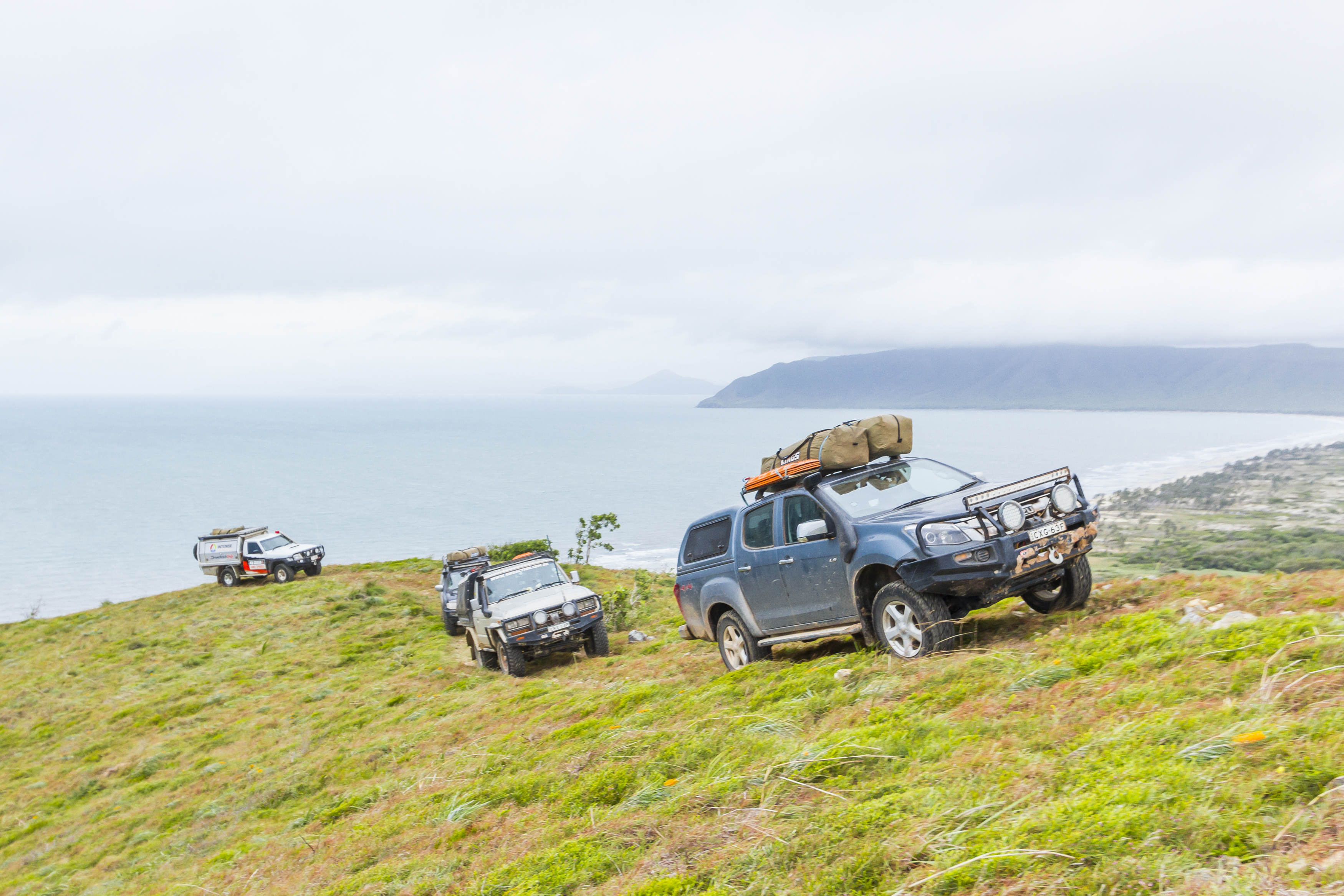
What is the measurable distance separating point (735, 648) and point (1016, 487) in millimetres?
3986

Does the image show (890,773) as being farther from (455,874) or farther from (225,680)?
(225,680)

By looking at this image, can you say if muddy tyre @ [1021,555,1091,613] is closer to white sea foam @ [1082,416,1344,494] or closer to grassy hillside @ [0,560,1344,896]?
grassy hillside @ [0,560,1344,896]

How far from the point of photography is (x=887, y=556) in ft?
23.6

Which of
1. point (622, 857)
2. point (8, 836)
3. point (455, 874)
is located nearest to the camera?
point (622, 857)

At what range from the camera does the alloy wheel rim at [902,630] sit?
7098 mm

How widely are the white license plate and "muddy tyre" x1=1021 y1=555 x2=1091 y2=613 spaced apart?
0.87 m

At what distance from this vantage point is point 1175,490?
3711 inches

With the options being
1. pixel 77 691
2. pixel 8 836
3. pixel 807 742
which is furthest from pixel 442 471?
pixel 807 742

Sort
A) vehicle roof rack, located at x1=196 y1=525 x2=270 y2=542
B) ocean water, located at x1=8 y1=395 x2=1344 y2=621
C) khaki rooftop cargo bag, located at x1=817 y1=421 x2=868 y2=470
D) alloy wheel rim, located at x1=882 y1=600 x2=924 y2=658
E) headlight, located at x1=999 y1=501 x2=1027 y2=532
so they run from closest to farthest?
headlight, located at x1=999 y1=501 x2=1027 y2=532 → alloy wheel rim, located at x1=882 y1=600 x2=924 y2=658 → khaki rooftop cargo bag, located at x1=817 y1=421 x2=868 y2=470 → vehicle roof rack, located at x1=196 y1=525 x2=270 y2=542 → ocean water, located at x1=8 y1=395 x2=1344 y2=621

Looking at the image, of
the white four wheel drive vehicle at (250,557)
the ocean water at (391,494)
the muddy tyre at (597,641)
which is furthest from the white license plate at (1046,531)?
the ocean water at (391,494)

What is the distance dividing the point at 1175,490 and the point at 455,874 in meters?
108

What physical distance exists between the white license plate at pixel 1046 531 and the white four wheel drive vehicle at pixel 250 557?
31.2 meters

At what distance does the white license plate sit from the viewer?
22.8ft

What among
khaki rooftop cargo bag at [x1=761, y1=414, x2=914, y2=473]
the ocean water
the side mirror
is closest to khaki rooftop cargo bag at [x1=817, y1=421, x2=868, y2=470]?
khaki rooftop cargo bag at [x1=761, y1=414, x2=914, y2=473]
